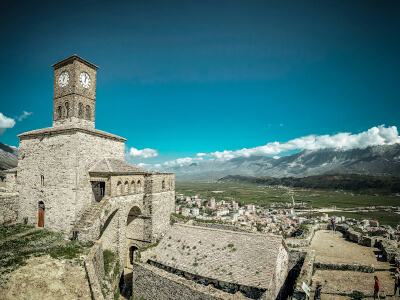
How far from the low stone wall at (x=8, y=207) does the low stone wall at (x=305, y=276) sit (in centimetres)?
2024

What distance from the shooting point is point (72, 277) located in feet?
29.3

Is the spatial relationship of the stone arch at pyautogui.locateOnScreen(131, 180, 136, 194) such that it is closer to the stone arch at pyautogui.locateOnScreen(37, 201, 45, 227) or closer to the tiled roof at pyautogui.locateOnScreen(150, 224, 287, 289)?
the tiled roof at pyautogui.locateOnScreen(150, 224, 287, 289)

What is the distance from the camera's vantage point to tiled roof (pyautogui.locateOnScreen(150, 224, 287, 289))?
380 inches

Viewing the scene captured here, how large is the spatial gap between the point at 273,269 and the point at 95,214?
1013cm

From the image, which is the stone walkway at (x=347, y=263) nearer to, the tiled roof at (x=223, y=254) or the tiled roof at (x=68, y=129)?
the tiled roof at (x=223, y=254)

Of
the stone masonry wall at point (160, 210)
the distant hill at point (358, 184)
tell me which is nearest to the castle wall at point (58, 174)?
the stone masonry wall at point (160, 210)

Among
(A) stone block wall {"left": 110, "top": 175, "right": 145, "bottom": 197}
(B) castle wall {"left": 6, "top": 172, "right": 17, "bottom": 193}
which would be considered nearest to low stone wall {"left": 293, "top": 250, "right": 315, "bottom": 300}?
(A) stone block wall {"left": 110, "top": 175, "right": 145, "bottom": 197}

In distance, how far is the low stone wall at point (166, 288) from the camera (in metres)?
8.55

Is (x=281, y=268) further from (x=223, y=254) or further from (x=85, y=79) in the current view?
(x=85, y=79)

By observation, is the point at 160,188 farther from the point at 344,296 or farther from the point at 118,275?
the point at 344,296

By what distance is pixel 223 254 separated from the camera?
1108 centimetres

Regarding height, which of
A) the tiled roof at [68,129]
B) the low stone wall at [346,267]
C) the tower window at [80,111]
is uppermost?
the tower window at [80,111]

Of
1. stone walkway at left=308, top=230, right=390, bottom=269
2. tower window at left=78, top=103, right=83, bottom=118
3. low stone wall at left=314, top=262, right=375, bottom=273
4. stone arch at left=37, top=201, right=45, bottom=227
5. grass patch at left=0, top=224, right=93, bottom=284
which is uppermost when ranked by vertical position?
tower window at left=78, top=103, right=83, bottom=118

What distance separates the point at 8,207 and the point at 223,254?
1703cm
